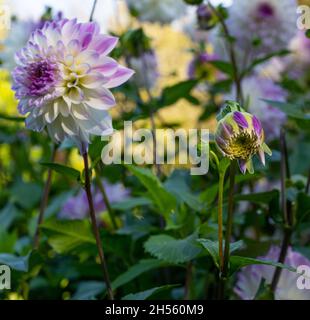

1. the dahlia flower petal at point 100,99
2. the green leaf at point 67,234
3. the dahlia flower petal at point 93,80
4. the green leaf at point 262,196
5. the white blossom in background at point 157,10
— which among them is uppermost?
the white blossom in background at point 157,10

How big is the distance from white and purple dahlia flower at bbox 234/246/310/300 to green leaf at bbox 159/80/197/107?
0.44 m

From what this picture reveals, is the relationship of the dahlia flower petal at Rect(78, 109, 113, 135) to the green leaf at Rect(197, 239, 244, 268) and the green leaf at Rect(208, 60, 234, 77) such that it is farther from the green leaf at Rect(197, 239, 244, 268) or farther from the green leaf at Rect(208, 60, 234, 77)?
the green leaf at Rect(208, 60, 234, 77)

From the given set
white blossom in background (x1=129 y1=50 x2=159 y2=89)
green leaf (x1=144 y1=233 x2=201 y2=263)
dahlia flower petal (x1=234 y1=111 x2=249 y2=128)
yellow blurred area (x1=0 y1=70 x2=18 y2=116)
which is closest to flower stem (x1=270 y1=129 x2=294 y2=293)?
green leaf (x1=144 y1=233 x2=201 y2=263)

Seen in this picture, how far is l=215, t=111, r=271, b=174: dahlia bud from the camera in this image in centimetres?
63

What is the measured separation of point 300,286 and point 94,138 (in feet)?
1.03

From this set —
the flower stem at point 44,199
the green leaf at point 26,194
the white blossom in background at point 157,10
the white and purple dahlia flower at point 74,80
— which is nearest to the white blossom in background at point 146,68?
the white blossom in background at point 157,10

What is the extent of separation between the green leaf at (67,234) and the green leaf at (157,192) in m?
0.10

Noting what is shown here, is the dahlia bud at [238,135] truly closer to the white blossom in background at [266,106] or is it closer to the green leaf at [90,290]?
the green leaf at [90,290]

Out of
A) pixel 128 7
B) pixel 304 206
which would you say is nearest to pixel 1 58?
pixel 128 7

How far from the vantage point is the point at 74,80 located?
70cm

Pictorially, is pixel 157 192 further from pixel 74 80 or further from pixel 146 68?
pixel 146 68

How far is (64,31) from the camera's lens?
704 mm

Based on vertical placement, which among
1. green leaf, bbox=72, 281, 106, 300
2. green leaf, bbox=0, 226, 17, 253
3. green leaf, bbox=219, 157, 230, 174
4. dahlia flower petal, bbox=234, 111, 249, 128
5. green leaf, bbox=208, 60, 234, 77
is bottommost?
green leaf, bbox=72, 281, 106, 300

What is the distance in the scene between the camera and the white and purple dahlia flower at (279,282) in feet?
2.76
